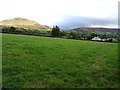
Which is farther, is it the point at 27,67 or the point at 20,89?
the point at 27,67

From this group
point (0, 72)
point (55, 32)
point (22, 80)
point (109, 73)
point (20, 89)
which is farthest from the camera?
point (55, 32)

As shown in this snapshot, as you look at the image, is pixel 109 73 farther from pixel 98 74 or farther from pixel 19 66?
pixel 19 66

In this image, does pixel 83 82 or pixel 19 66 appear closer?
pixel 83 82

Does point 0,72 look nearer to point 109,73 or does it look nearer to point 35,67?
point 35,67

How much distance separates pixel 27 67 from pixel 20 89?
15.3ft

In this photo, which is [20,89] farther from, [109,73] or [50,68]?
[109,73]

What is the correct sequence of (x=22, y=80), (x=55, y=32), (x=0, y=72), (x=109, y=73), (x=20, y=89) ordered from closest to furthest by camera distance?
(x=20, y=89) → (x=22, y=80) → (x=0, y=72) → (x=109, y=73) → (x=55, y=32)

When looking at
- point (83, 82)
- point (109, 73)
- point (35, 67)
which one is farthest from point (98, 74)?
point (35, 67)

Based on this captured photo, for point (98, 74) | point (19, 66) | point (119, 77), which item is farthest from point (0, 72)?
point (119, 77)

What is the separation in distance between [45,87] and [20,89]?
3.99ft

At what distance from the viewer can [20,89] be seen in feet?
39.0

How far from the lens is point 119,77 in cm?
1514

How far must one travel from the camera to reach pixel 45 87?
1230 cm

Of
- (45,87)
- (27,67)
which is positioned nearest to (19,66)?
(27,67)
